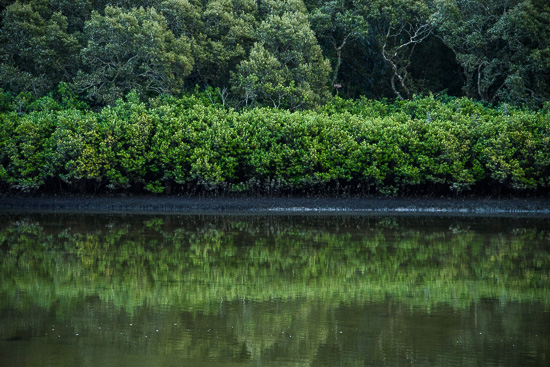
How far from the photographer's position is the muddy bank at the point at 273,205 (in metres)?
29.0

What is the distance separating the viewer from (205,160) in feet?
96.0

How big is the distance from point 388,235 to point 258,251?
4.88 m

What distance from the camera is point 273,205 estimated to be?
96.5 feet

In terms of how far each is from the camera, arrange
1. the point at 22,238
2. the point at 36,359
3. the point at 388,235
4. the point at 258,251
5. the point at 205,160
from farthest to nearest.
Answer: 1. the point at 205,160
2. the point at 388,235
3. the point at 22,238
4. the point at 258,251
5. the point at 36,359

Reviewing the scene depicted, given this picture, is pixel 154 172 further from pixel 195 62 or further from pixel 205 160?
pixel 195 62

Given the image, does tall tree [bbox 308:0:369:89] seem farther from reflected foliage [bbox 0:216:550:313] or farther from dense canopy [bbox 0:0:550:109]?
reflected foliage [bbox 0:216:550:313]

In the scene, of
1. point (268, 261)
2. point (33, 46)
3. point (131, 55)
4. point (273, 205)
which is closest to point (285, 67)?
point (131, 55)

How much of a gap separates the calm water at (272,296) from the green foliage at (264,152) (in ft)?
21.3

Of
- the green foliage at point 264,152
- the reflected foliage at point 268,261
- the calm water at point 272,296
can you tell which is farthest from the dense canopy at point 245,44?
the calm water at point 272,296

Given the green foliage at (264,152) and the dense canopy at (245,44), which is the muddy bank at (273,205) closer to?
the green foliage at (264,152)

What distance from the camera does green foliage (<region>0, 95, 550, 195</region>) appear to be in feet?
97.0

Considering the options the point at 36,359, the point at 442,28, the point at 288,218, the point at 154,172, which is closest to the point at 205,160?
the point at 154,172

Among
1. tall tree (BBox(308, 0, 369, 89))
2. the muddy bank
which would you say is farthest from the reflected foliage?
tall tree (BBox(308, 0, 369, 89))

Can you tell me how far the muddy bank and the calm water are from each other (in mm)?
5466
